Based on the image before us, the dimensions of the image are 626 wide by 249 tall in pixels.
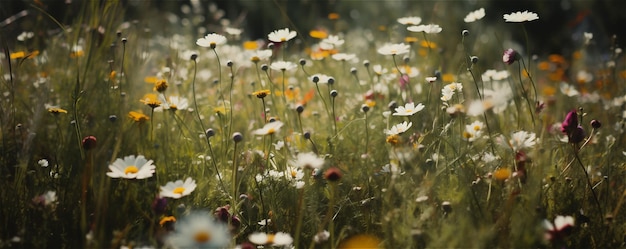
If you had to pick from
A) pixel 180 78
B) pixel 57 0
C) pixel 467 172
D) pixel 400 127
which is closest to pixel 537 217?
pixel 467 172

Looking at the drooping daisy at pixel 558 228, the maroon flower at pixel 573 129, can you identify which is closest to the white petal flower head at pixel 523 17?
the maroon flower at pixel 573 129

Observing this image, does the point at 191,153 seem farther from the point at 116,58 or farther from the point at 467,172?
the point at 467,172

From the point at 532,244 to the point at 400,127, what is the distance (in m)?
0.58

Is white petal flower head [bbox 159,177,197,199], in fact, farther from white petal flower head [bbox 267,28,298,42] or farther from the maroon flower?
the maroon flower

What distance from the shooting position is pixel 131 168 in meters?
1.38

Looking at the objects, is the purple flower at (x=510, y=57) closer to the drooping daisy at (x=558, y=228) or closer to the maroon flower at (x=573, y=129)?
the maroon flower at (x=573, y=129)

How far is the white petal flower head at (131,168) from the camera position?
132 cm

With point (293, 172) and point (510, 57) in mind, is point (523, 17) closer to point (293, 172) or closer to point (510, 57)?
point (510, 57)

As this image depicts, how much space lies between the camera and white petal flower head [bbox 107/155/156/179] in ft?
4.32

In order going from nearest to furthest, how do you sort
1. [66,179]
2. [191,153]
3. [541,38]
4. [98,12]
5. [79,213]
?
[79,213]
[66,179]
[191,153]
[98,12]
[541,38]

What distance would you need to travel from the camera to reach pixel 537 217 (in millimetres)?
1148

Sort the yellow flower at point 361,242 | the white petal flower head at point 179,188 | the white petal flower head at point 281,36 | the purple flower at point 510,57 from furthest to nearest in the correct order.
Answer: the white petal flower head at point 281,36 < the purple flower at point 510,57 < the white petal flower head at point 179,188 < the yellow flower at point 361,242

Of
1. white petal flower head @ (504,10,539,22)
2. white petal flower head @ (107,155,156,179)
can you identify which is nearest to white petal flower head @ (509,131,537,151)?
white petal flower head @ (504,10,539,22)

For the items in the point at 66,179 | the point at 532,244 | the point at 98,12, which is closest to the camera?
the point at 532,244
